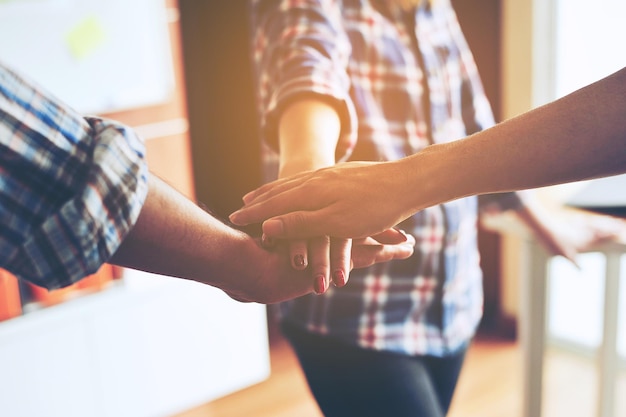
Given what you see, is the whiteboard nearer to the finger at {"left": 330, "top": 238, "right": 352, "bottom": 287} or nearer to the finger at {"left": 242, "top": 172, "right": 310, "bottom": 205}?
the finger at {"left": 242, "top": 172, "right": 310, "bottom": 205}

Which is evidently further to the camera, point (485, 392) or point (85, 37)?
point (485, 392)

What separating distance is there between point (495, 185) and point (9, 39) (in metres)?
1.67

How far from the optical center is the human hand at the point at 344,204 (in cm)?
73

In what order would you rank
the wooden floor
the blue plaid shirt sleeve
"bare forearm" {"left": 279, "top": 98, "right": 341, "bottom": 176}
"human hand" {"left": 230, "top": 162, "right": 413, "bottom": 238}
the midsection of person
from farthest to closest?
the wooden floor → the midsection of person → "bare forearm" {"left": 279, "top": 98, "right": 341, "bottom": 176} → "human hand" {"left": 230, "top": 162, "right": 413, "bottom": 238} → the blue plaid shirt sleeve

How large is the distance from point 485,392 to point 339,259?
1886mm

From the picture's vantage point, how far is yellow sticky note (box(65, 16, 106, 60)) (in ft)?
6.81

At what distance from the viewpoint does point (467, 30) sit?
2703 millimetres

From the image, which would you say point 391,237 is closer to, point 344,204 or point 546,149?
point 344,204

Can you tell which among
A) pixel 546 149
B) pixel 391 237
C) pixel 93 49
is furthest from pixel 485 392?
pixel 546 149

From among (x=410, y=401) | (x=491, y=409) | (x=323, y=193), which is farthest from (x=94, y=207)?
(x=491, y=409)

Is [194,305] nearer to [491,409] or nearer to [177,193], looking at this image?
[491,409]

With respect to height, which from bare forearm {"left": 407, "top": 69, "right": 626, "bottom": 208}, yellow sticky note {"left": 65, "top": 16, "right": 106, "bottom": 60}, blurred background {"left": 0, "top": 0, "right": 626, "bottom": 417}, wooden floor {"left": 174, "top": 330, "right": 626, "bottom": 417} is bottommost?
wooden floor {"left": 174, "top": 330, "right": 626, "bottom": 417}

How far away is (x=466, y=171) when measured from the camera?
2.32 ft

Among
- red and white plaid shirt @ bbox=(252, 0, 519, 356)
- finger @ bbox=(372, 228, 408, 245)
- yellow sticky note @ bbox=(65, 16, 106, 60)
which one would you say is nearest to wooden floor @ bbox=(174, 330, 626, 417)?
yellow sticky note @ bbox=(65, 16, 106, 60)
